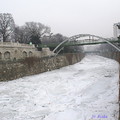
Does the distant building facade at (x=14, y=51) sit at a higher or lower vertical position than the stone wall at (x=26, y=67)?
higher

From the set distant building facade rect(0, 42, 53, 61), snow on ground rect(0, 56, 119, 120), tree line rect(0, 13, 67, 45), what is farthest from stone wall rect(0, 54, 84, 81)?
tree line rect(0, 13, 67, 45)

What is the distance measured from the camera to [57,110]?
9.86 metres

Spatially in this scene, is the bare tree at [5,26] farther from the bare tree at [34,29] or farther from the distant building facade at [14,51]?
the distant building facade at [14,51]

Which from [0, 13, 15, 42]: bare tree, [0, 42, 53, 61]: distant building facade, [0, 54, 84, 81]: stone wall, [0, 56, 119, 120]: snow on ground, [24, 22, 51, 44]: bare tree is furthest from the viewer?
[24, 22, 51, 44]: bare tree

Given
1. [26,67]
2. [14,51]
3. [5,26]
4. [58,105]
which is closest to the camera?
[58,105]

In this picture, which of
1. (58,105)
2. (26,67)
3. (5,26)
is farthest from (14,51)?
(58,105)

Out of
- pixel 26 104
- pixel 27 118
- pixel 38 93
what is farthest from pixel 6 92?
pixel 27 118

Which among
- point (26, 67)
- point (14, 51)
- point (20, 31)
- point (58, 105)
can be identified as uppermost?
point (20, 31)

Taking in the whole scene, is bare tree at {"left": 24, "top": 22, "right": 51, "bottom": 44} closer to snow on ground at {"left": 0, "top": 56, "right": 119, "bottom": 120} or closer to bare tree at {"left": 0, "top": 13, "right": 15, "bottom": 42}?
bare tree at {"left": 0, "top": 13, "right": 15, "bottom": 42}

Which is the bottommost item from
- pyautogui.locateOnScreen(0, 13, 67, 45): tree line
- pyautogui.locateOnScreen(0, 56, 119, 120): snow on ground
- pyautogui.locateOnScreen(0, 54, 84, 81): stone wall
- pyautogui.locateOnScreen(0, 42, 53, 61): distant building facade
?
pyautogui.locateOnScreen(0, 56, 119, 120): snow on ground

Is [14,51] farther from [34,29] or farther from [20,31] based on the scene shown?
[34,29]

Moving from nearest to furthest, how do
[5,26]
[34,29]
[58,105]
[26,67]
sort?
[58,105], [26,67], [5,26], [34,29]

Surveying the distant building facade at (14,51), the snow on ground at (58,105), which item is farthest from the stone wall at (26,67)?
the snow on ground at (58,105)

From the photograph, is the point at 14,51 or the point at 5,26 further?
the point at 5,26
